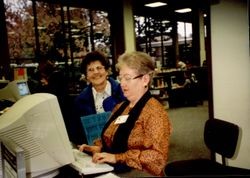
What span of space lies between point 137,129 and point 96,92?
119cm

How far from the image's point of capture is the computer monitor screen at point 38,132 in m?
1.56

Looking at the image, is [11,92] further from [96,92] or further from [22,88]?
[96,92]

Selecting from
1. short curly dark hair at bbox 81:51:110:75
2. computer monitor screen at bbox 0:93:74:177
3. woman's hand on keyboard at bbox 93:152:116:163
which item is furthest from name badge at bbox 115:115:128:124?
short curly dark hair at bbox 81:51:110:75

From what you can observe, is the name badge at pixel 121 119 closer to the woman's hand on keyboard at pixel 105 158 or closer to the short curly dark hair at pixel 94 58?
the woman's hand on keyboard at pixel 105 158

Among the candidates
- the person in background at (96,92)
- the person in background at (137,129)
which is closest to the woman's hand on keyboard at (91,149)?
the person in background at (137,129)

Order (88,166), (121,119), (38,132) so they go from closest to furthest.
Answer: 1. (38,132)
2. (88,166)
3. (121,119)

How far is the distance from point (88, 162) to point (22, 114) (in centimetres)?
54

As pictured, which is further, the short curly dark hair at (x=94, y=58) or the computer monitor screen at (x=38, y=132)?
the short curly dark hair at (x=94, y=58)

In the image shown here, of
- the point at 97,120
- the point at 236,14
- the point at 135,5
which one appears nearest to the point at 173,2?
the point at 135,5

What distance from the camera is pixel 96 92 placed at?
3062 millimetres

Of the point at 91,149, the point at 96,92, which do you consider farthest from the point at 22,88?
the point at 91,149

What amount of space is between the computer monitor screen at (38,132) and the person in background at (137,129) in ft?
0.92

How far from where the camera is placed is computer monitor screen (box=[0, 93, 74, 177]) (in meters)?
1.56

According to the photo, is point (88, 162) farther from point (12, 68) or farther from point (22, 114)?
point (12, 68)
